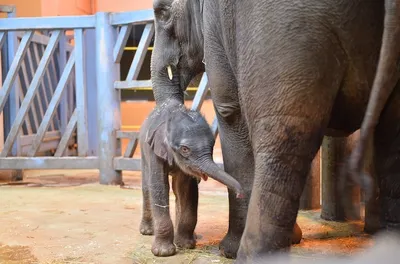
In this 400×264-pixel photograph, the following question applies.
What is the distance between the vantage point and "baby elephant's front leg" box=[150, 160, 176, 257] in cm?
229

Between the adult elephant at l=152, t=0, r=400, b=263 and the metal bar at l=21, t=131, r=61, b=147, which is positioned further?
the metal bar at l=21, t=131, r=61, b=147

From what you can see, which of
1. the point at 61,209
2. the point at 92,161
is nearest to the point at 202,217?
the point at 61,209

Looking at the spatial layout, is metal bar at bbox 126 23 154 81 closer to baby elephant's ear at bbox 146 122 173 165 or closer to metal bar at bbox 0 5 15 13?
metal bar at bbox 0 5 15 13

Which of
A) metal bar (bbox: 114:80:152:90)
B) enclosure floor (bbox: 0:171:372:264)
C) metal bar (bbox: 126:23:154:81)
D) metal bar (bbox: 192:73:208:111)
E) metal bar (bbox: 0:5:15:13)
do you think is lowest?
enclosure floor (bbox: 0:171:372:264)

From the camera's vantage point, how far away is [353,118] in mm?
1521

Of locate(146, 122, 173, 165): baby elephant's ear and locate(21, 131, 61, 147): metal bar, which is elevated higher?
locate(146, 122, 173, 165): baby elephant's ear

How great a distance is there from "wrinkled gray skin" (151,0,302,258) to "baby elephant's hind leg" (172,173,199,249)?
19 centimetres

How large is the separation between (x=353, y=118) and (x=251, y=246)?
1.44ft

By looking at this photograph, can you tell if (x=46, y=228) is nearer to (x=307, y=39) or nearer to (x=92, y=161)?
(x=92, y=161)

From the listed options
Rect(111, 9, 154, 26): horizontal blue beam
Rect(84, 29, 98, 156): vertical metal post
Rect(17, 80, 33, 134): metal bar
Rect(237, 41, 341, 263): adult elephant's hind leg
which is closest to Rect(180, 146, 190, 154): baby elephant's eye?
Rect(237, 41, 341, 263): adult elephant's hind leg

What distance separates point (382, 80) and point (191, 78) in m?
1.49

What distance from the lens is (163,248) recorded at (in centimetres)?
229

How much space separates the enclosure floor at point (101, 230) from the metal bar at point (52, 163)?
0.75ft

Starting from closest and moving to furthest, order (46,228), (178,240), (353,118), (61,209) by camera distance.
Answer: (353,118), (178,240), (46,228), (61,209)
